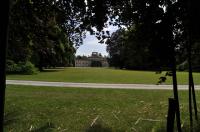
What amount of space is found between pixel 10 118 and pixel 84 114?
223cm

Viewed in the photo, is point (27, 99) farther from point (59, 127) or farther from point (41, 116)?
point (59, 127)

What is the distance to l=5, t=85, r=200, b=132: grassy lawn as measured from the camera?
39.7ft

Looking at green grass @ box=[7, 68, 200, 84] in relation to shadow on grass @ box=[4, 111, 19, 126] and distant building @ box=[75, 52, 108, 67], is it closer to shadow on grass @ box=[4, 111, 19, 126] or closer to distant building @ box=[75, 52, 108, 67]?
shadow on grass @ box=[4, 111, 19, 126]

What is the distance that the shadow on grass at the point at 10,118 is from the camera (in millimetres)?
12788

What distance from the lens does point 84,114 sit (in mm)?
14039

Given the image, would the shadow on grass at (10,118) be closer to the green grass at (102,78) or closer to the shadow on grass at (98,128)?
the shadow on grass at (98,128)

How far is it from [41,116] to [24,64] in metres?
42.8

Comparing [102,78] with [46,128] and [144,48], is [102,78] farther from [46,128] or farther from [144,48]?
[144,48]

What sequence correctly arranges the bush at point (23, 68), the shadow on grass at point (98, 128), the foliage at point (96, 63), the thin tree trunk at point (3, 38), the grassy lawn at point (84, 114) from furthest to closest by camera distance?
the foliage at point (96, 63) → the bush at point (23, 68) → the grassy lawn at point (84, 114) → the shadow on grass at point (98, 128) → the thin tree trunk at point (3, 38)

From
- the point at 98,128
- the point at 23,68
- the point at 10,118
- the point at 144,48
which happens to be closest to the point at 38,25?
the point at 10,118

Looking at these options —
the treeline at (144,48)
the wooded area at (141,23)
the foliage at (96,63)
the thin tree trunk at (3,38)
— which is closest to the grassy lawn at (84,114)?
the wooded area at (141,23)

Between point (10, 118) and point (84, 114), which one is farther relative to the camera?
point (84, 114)

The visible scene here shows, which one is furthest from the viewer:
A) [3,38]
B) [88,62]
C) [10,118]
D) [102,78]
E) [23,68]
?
[88,62]

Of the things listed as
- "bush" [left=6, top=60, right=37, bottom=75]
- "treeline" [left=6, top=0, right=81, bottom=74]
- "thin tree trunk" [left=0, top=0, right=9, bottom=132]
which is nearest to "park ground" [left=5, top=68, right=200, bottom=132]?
"treeline" [left=6, top=0, right=81, bottom=74]
